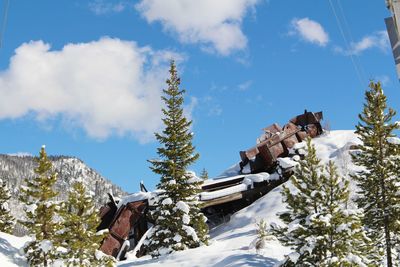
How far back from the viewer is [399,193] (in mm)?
24016

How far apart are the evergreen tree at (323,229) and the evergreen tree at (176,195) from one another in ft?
33.1

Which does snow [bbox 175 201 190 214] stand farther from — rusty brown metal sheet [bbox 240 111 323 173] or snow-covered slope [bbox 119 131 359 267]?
rusty brown metal sheet [bbox 240 111 323 173]

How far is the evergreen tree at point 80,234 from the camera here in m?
23.4

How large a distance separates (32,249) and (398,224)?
57.6 feet

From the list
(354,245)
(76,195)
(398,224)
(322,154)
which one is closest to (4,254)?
(76,195)

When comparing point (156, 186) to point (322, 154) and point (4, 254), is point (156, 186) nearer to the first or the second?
point (4, 254)

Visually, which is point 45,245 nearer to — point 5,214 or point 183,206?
point 183,206

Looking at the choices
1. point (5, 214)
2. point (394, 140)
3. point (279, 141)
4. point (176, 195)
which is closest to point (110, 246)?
point (176, 195)

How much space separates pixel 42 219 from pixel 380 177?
17.1 meters

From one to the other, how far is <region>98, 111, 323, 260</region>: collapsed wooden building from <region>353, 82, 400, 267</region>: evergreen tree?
319 inches

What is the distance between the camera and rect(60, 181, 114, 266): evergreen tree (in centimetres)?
2339

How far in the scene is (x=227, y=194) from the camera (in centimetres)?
3875

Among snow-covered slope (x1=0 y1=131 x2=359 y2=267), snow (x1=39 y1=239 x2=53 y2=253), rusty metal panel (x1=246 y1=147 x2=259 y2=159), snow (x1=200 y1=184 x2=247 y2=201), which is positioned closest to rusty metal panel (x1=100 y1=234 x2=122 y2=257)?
snow-covered slope (x1=0 y1=131 x2=359 y2=267)

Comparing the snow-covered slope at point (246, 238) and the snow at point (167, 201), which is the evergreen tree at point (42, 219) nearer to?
the snow-covered slope at point (246, 238)
